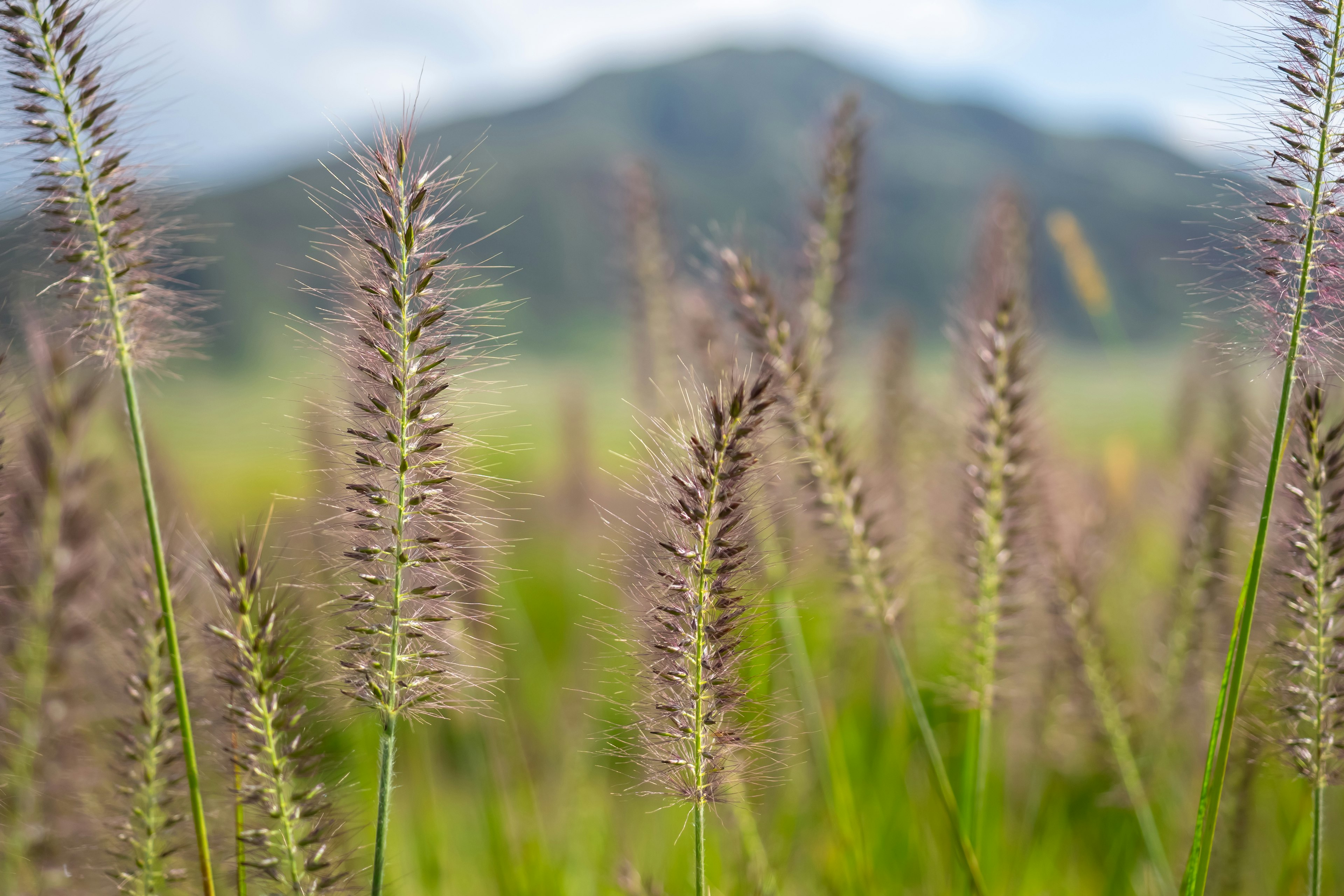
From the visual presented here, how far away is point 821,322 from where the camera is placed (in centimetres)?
397

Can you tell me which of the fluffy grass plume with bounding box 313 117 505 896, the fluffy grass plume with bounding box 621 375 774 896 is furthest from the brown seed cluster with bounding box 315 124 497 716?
the fluffy grass plume with bounding box 621 375 774 896

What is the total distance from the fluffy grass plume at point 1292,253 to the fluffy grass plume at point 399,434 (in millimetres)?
1488

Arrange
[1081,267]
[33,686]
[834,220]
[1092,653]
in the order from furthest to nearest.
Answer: [1081,267] < [834,220] < [1092,653] < [33,686]

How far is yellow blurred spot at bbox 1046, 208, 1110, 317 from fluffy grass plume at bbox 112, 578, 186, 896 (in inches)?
226

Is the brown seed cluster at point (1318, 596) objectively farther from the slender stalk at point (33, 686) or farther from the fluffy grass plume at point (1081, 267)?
the fluffy grass plume at point (1081, 267)

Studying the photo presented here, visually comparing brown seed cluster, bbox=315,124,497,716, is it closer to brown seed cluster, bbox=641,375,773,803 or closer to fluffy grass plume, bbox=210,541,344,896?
fluffy grass plume, bbox=210,541,344,896

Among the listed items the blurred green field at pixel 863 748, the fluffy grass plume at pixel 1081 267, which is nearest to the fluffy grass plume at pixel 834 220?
the blurred green field at pixel 863 748

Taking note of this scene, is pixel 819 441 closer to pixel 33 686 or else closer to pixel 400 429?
pixel 400 429

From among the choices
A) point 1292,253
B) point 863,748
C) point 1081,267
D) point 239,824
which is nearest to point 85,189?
point 239,824

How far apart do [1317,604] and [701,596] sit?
140 centimetres

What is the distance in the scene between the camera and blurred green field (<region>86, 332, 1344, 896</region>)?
309 cm

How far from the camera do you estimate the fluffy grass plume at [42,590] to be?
2.31 m

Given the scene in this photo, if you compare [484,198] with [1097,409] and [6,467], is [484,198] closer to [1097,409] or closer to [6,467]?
[1097,409]

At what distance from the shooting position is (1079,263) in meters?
6.42
